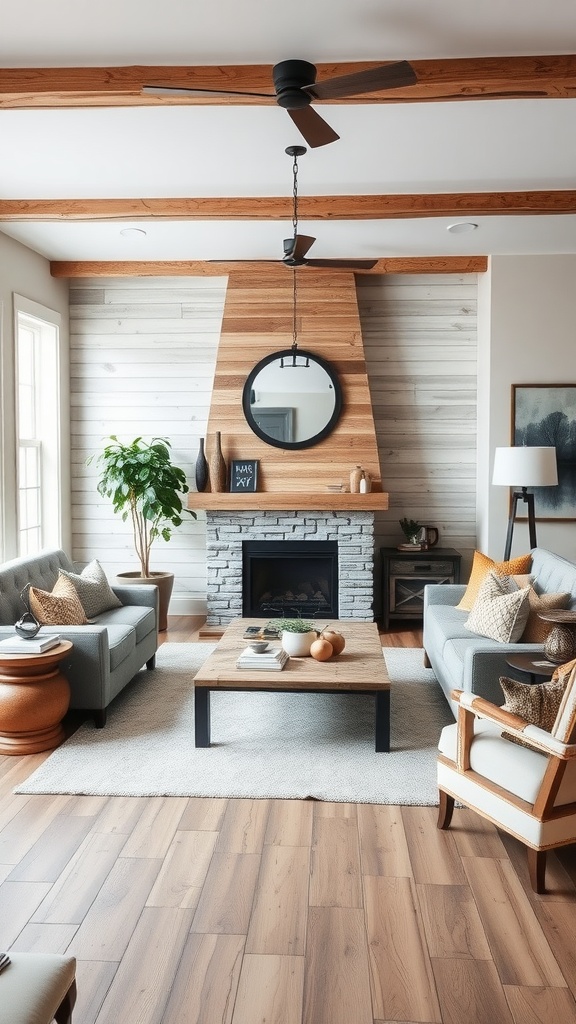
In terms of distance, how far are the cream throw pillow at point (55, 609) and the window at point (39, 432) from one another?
1.90 meters

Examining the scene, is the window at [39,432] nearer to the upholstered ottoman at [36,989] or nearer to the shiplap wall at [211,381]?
the shiplap wall at [211,381]

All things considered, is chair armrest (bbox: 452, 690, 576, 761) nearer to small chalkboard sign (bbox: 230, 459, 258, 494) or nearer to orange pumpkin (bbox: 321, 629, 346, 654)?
orange pumpkin (bbox: 321, 629, 346, 654)

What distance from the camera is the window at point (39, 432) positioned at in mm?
6082

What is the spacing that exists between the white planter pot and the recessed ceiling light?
9.33 feet

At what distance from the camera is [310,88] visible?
2.72 m

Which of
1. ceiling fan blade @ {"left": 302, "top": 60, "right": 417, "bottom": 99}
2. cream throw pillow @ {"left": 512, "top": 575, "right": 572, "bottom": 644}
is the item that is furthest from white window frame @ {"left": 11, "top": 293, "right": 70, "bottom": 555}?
ceiling fan blade @ {"left": 302, "top": 60, "right": 417, "bottom": 99}

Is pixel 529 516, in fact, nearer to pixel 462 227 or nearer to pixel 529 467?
pixel 529 467

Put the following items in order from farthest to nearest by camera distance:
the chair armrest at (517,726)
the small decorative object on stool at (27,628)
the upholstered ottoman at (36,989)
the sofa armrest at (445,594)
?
the sofa armrest at (445,594) < the small decorative object on stool at (27,628) < the chair armrest at (517,726) < the upholstered ottoman at (36,989)

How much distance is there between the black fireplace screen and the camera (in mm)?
6312

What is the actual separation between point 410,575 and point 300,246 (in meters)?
2.93

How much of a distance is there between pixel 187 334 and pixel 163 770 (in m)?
4.07

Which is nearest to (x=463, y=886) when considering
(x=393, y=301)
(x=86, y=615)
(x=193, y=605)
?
(x=86, y=615)

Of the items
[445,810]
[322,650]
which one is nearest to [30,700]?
[322,650]

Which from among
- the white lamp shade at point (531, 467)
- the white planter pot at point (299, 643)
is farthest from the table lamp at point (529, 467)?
the white planter pot at point (299, 643)
